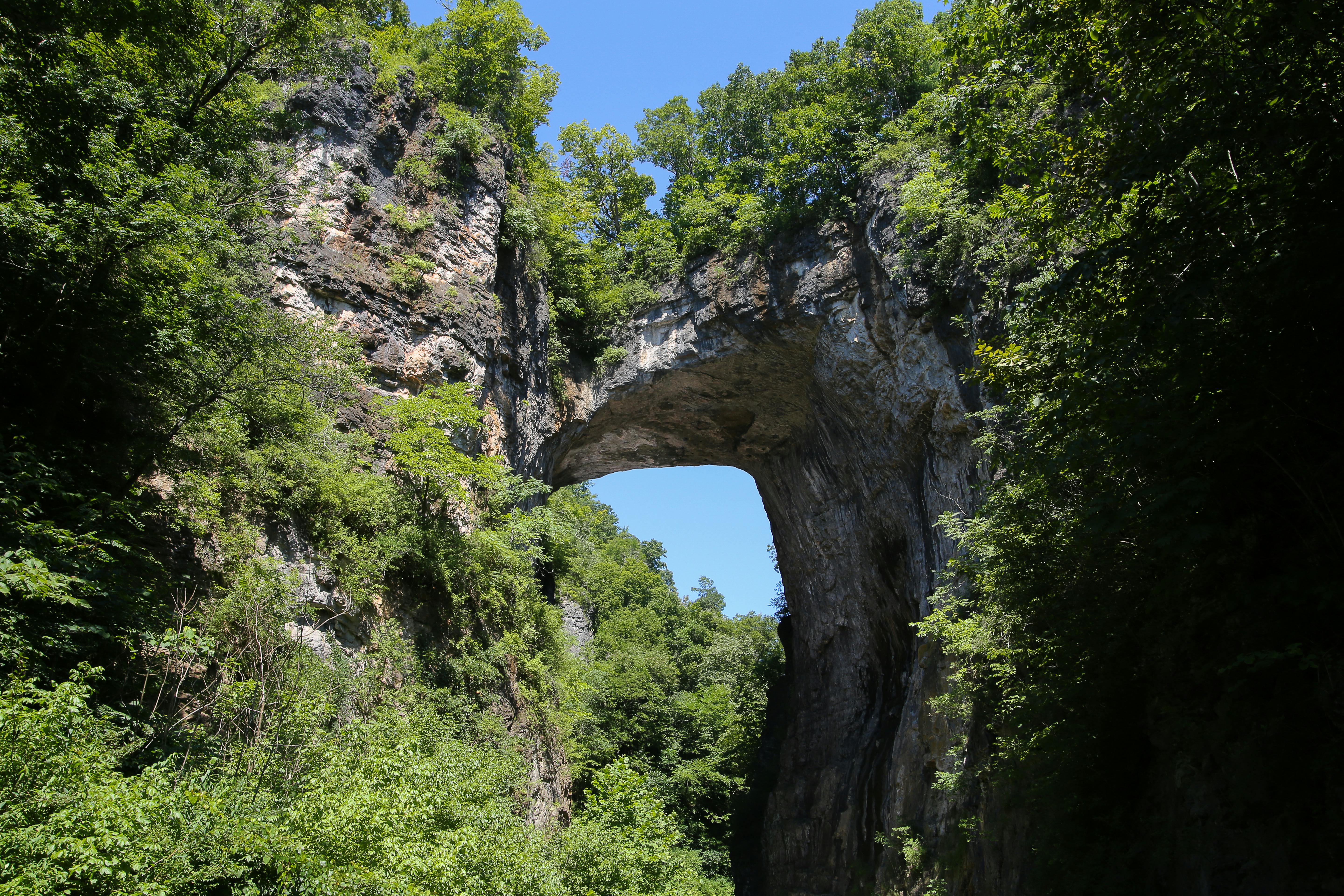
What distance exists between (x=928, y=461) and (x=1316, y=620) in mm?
11490

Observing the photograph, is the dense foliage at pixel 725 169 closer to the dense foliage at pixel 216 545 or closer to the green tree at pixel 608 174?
the green tree at pixel 608 174

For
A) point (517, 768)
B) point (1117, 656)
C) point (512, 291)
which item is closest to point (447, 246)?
point (512, 291)

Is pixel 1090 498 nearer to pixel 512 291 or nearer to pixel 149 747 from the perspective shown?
pixel 149 747

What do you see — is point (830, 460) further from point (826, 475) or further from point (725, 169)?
point (725, 169)

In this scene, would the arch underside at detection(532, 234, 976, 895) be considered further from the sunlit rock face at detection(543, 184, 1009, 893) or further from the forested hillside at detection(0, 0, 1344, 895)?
the forested hillside at detection(0, 0, 1344, 895)

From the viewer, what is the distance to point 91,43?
817 cm

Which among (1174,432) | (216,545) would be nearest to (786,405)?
(216,545)

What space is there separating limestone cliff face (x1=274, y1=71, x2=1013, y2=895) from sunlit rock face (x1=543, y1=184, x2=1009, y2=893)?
2.5 inches

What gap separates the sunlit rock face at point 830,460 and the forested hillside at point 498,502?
1564mm

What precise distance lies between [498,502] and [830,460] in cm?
979

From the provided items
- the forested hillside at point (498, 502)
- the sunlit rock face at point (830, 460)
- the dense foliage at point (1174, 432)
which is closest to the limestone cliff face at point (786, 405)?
the sunlit rock face at point (830, 460)

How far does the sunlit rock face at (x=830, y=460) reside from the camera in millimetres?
15758

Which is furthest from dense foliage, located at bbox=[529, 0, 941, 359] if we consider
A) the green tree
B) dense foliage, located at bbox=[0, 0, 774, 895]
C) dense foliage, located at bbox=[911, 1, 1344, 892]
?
dense foliage, located at bbox=[911, 1, 1344, 892]

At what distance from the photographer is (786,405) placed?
22359 millimetres
